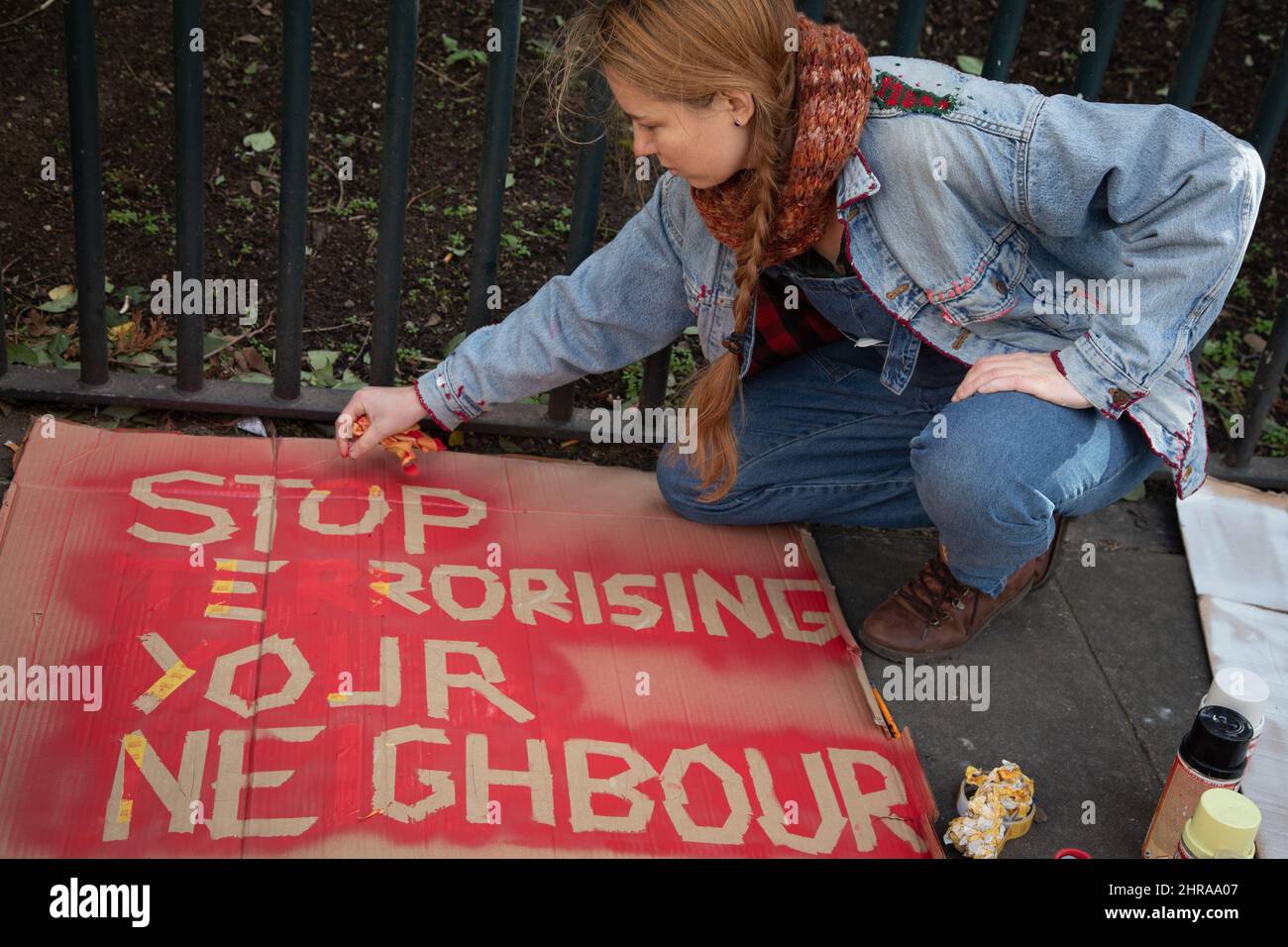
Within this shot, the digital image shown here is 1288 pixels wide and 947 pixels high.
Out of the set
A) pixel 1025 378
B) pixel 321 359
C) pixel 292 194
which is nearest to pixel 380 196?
pixel 292 194

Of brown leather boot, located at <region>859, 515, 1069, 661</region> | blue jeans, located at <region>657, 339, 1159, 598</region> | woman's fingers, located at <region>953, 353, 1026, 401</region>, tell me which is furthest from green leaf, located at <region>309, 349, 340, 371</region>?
woman's fingers, located at <region>953, 353, 1026, 401</region>

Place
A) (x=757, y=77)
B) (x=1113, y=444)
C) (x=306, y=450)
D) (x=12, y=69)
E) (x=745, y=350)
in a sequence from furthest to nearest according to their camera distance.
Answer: (x=12, y=69) → (x=306, y=450) → (x=745, y=350) → (x=1113, y=444) → (x=757, y=77)

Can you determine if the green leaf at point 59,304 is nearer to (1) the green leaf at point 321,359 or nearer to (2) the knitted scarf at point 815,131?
(1) the green leaf at point 321,359

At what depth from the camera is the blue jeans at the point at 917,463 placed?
1943 mm

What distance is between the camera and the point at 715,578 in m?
2.32

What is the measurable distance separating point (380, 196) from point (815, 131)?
2.96 feet

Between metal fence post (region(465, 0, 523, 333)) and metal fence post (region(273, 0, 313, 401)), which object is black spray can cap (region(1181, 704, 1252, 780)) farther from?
metal fence post (region(273, 0, 313, 401))

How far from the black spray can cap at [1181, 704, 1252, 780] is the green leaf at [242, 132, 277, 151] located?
2296mm

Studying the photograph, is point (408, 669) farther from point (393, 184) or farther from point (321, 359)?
point (321, 359)

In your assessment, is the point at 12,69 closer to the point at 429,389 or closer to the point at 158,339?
the point at 158,339

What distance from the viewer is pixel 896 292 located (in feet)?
6.47

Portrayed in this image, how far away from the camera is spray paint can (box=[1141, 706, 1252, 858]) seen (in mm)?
1738

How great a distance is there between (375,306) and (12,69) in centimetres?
121

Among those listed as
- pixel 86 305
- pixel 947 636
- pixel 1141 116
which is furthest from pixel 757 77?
pixel 86 305
